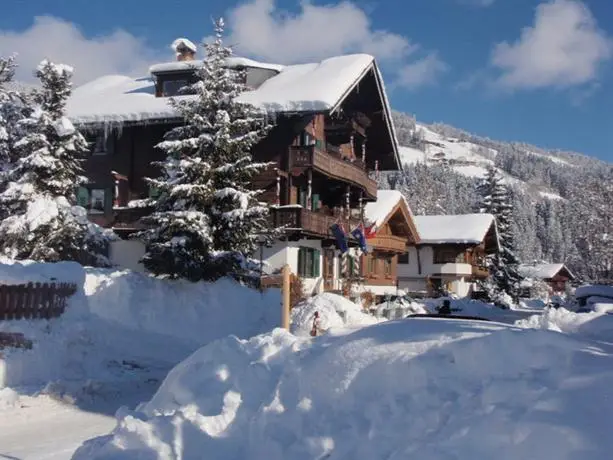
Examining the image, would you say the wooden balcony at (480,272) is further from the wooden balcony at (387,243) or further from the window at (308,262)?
the window at (308,262)

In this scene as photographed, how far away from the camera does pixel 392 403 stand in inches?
228

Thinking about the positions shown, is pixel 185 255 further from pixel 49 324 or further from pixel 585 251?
pixel 585 251

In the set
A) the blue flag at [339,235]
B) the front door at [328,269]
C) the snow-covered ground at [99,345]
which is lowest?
the snow-covered ground at [99,345]

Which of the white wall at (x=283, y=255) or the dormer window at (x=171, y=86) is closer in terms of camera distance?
the white wall at (x=283, y=255)

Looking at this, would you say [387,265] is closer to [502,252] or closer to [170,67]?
[502,252]

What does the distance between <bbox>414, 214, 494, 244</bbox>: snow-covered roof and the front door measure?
21480 millimetres

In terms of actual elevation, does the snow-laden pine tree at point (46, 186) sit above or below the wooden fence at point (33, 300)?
above

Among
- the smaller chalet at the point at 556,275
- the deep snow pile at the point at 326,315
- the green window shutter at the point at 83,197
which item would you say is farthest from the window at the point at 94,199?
the smaller chalet at the point at 556,275

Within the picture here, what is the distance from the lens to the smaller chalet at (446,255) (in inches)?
2131

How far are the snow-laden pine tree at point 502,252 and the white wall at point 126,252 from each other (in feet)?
109

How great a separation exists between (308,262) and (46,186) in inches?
468

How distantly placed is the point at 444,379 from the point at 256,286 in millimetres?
16602

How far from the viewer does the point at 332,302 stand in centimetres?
2123

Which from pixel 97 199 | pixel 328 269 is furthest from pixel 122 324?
pixel 328 269
